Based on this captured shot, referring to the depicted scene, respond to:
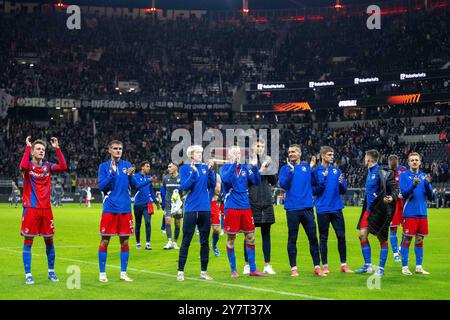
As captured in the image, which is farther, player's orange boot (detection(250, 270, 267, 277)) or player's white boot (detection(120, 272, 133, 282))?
player's orange boot (detection(250, 270, 267, 277))

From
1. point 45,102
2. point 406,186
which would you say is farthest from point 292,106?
point 406,186

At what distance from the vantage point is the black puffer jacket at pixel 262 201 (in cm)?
1529

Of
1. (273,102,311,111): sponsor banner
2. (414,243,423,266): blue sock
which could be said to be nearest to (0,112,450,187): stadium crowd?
(273,102,311,111): sponsor banner

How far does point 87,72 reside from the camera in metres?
81.6

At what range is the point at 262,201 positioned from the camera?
50.8 feet

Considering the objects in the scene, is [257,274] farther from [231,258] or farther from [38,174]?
[38,174]

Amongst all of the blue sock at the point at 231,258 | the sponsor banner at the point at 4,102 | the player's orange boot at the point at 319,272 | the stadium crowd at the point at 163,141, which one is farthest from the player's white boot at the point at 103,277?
the sponsor banner at the point at 4,102

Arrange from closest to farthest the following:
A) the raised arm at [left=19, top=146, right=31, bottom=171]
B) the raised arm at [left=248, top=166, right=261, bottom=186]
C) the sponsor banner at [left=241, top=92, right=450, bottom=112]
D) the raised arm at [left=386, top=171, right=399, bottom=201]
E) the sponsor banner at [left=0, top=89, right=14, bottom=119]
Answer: the raised arm at [left=19, top=146, right=31, bottom=171], the raised arm at [left=248, top=166, right=261, bottom=186], the raised arm at [left=386, top=171, right=399, bottom=201], the sponsor banner at [left=241, top=92, right=450, bottom=112], the sponsor banner at [left=0, top=89, right=14, bottom=119]

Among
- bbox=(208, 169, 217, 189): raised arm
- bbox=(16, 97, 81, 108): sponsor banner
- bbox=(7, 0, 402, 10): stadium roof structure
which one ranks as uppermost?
bbox=(7, 0, 402, 10): stadium roof structure

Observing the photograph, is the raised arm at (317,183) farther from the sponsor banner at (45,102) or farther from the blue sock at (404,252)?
the sponsor banner at (45,102)

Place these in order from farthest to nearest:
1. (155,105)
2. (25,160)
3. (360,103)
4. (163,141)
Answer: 1. (155,105)
2. (360,103)
3. (163,141)
4. (25,160)

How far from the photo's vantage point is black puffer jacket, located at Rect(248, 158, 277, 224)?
50.2ft

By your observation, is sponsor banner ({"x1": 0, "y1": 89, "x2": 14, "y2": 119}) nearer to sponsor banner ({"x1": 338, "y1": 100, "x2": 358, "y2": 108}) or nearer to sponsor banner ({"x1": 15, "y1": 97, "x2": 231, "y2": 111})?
sponsor banner ({"x1": 15, "y1": 97, "x2": 231, "y2": 111})

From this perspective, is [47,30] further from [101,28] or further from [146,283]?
[146,283]
